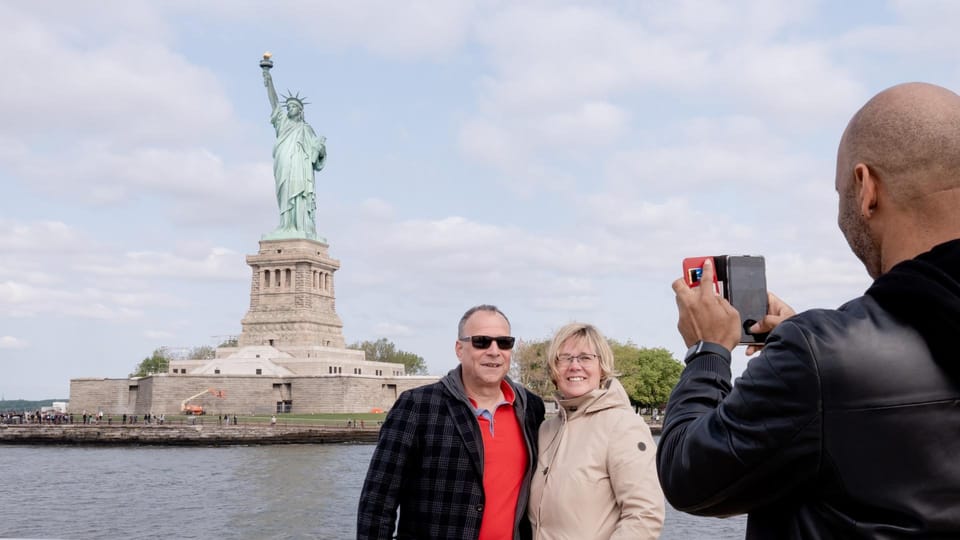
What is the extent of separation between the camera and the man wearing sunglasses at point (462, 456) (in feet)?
13.3

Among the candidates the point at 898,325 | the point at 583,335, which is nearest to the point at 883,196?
the point at 898,325

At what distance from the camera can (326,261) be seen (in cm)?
6141

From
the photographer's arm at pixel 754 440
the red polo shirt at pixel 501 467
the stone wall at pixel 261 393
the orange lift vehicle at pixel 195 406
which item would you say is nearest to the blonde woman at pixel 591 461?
the red polo shirt at pixel 501 467

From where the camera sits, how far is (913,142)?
5.41 feet

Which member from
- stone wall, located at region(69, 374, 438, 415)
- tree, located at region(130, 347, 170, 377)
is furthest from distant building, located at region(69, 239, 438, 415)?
tree, located at region(130, 347, 170, 377)

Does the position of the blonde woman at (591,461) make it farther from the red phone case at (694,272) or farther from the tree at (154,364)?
the tree at (154,364)

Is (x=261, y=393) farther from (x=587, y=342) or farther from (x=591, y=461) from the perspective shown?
(x=591, y=461)

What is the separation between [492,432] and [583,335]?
0.61 metres

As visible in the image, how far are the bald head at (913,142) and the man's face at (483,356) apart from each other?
2.73 metres

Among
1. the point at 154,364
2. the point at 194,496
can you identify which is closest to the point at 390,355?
the point at 154,364

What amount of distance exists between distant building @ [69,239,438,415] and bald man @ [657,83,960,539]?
173ft

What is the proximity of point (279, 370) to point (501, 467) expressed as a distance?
173 ft

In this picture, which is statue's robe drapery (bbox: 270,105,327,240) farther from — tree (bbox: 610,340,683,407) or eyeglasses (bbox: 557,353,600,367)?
eyeglasses (bbox: 557,353,600,367)

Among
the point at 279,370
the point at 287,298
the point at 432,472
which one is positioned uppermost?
the point at 287,298
